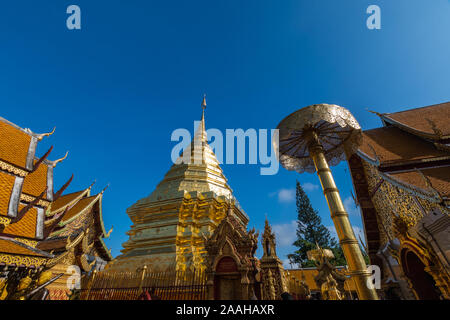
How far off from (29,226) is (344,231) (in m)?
8.81

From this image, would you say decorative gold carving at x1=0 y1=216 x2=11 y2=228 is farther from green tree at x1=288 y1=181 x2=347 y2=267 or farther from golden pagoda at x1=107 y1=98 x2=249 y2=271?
green tree at x1=288 y1=181 x2=347 y2=267

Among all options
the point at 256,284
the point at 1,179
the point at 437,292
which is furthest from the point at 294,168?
the point at 1,179

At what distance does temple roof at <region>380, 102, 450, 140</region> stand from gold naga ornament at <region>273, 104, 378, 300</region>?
420 cm

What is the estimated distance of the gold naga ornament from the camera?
10.2ft

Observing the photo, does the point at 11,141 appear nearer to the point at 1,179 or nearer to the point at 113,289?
the point at 1,179

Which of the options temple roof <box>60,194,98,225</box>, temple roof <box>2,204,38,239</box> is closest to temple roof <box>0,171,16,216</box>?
temple roof <box>2,204,38,239</box>

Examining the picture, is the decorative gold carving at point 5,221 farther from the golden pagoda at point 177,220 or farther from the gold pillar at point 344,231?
the gold pillar at point 344,231

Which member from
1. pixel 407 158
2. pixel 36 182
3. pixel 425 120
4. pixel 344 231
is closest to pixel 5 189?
pixel 36 182

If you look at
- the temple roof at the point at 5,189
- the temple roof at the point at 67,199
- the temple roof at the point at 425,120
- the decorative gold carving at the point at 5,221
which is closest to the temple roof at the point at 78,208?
the temple roof at the point at 67,199

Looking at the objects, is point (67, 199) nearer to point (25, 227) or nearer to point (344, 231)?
point (25, 227)

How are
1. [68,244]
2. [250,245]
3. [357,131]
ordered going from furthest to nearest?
[68,244] → [250,245] → [357,131]

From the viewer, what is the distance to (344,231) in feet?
10.8
